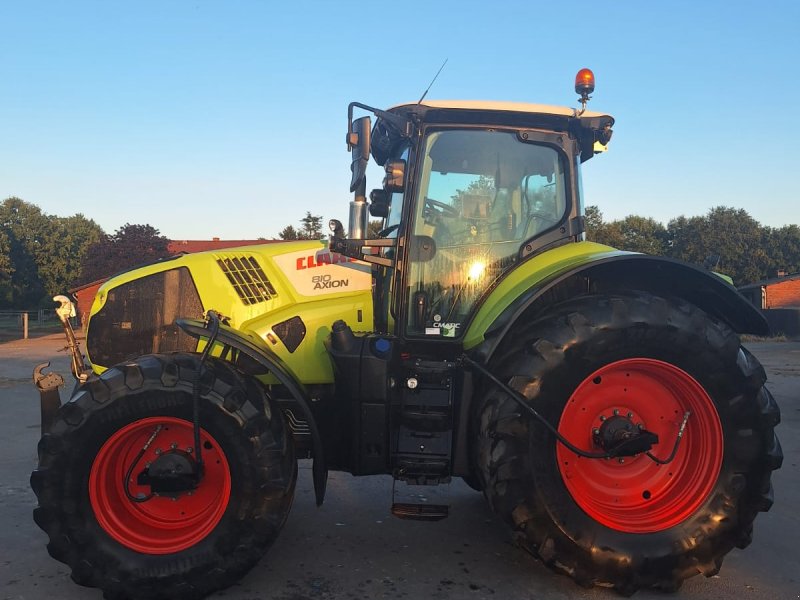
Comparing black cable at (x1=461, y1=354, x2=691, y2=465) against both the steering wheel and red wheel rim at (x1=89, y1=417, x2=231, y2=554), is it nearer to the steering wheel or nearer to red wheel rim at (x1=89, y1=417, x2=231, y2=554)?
the steering wheel

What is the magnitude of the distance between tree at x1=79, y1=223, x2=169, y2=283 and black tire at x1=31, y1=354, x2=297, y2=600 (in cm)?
4233

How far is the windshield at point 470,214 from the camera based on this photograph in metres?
3.55

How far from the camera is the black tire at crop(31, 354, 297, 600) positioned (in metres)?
2.94

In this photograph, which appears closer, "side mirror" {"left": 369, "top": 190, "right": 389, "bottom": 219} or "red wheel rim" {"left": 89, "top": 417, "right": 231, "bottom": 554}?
"red wheel rim" {"left": 89, "top": 417, "right": 231, "bottom": 554}

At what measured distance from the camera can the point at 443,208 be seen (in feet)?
11.9

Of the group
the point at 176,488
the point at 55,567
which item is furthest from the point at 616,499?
the point at 55,567

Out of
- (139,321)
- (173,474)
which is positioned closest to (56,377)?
(139,321)

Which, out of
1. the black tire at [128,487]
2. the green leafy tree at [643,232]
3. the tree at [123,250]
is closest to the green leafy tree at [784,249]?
the green leafy tree at [643,232]

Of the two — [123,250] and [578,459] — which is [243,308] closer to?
[578,459]

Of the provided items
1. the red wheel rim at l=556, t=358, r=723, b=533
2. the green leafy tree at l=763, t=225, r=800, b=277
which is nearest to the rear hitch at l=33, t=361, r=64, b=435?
the red wheel rim at l=556, t=358, r=723, b=533

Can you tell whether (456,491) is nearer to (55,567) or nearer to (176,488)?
(176,488)

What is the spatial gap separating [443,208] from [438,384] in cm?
107

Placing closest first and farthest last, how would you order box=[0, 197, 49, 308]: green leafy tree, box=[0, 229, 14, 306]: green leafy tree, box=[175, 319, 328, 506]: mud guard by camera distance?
box=[175, 319, 328, 506]: mud guard → box=[0, 229, 14, 306]: green leafy tree → box=[0, 197, 49, 308]: green leafy tree

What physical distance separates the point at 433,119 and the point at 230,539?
259 cm
